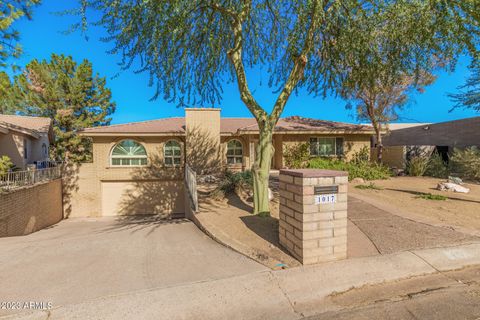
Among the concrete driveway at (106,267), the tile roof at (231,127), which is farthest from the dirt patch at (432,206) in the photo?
the tile roof at (231,127)

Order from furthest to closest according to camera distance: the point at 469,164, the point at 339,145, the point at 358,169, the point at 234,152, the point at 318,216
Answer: the point at 234,152 → the point at 339,145 → the point at 358,169 → the point at 469,164 → the point at 318,216

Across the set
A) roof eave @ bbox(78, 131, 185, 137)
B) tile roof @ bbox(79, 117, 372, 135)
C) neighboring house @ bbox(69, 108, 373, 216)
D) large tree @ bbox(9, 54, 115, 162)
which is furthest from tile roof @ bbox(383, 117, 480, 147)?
large tree @ bbox(9, 54, 115, 162)

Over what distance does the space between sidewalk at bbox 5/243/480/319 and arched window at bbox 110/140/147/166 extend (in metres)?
12.5

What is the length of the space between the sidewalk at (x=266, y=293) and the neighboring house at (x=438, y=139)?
14809 millimetres

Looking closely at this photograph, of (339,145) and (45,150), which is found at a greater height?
(45,150)

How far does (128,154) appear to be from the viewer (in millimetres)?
14109

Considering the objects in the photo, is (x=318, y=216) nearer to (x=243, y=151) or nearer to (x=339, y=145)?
(x=243, y=151)

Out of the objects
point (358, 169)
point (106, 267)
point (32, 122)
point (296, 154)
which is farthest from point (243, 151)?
point (32, 122)

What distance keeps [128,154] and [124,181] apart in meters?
1.74

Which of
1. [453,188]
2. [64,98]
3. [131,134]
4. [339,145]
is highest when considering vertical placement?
[64,98]

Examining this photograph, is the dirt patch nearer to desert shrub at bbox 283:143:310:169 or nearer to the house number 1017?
the house number 1017

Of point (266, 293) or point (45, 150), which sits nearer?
point (266, 293)

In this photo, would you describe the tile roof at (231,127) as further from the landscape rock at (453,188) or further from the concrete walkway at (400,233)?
the concrete walkway at (400,233)

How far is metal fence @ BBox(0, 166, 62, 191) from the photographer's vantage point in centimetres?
928
